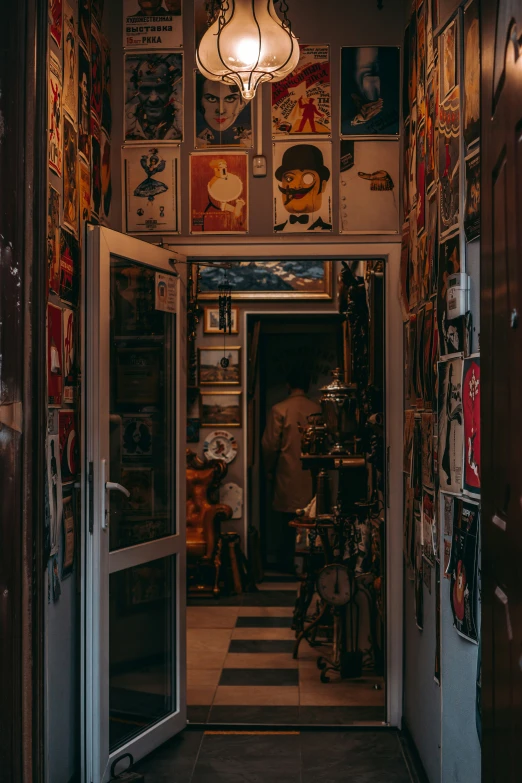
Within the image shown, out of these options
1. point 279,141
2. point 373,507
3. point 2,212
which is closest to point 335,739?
point 373,507

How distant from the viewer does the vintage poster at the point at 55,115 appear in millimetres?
2878

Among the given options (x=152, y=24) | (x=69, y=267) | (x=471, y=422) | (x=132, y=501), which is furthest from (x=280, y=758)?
(x=152, y=24)

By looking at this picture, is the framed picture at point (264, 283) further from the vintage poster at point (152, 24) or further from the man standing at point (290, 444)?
the vintage poster at point (152, 24)

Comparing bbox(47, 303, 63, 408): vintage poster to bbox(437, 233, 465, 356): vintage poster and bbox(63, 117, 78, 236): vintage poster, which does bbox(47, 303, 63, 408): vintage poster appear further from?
bbox(437, 233, 465, 356): vintage poster

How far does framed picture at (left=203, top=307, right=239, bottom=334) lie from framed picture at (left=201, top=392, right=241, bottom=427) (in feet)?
1.82

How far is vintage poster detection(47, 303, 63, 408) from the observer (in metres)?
2.87

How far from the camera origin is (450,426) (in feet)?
7.97

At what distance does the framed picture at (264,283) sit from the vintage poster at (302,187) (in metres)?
3.43

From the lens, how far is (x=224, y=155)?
152 inches

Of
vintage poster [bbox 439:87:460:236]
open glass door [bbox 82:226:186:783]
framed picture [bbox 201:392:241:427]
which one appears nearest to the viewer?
vintage poster [bbox 439:87:460:236]

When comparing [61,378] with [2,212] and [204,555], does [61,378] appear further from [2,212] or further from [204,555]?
[204,555]

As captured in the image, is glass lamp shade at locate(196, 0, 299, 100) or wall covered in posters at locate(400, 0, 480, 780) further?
glass lamp shade at locate(196, 0, 299, 100)

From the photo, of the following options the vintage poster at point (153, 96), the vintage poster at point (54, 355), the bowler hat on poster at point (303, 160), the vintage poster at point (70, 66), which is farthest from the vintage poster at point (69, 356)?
the bowler hat on poster at point (303, 160)

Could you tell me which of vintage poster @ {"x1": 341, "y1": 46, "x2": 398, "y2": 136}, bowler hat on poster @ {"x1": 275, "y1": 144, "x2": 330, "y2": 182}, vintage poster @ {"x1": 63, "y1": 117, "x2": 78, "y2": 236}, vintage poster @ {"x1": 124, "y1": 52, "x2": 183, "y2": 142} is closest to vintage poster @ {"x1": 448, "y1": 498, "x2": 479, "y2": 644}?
vintage poster @ {"x1": 63, "y1": 117, "x2": 78, "y2": 236}
